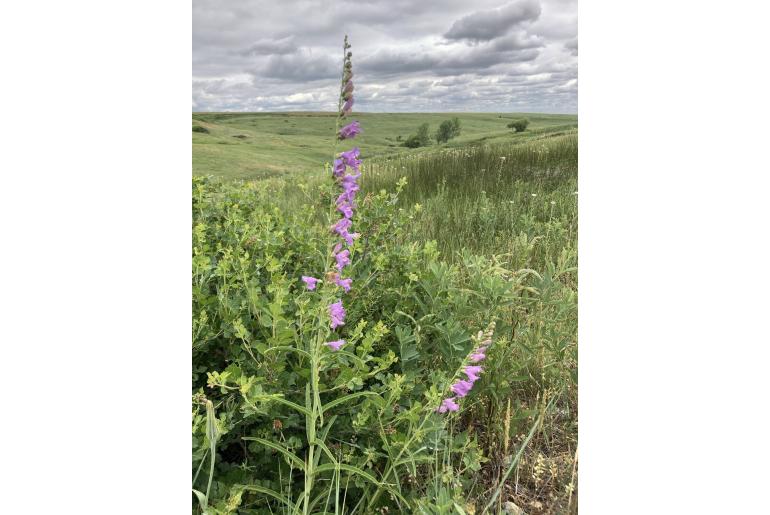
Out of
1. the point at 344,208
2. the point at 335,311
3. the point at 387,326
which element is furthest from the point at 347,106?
the point at 387,326

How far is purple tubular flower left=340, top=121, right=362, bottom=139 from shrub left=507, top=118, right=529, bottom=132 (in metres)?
1.00

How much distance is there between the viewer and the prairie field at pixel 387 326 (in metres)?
1.33

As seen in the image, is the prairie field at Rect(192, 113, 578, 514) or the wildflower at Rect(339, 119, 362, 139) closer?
the wildflower at Rect(339, 119, 362, 139)

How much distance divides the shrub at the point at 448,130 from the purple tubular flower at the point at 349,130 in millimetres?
824

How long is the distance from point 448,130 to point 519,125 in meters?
0.28

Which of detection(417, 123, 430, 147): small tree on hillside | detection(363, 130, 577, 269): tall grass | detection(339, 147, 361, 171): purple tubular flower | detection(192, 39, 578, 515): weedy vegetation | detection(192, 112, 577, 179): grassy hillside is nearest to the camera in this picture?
detection(339, 147, 361, 171): purple tubular flower

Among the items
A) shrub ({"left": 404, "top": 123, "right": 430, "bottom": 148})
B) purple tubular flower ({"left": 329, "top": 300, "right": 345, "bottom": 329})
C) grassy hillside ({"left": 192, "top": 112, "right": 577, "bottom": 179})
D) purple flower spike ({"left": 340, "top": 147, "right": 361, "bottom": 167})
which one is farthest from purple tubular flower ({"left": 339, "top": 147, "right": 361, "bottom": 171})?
shrub ({"left": 404, "top": 123, "right": 430, "bottom": 148})

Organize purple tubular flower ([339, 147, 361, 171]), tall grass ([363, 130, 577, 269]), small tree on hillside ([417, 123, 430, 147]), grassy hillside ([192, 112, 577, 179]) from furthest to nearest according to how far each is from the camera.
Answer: tall grass ([363, 130, 577, 269]), small tree on hillside ([417, 123, 430, 147]), grassy hillside ([192, 112, 577, 179]), purple tubular flower ([339, 147, 361, 171])

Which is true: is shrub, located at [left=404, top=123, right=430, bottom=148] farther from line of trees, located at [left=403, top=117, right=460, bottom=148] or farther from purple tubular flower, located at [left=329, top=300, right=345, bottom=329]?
purple tubular flower, located at [left=329, top=300, right=345, bottom=329]

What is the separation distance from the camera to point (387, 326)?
68.6 inches

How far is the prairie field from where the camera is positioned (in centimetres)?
133
